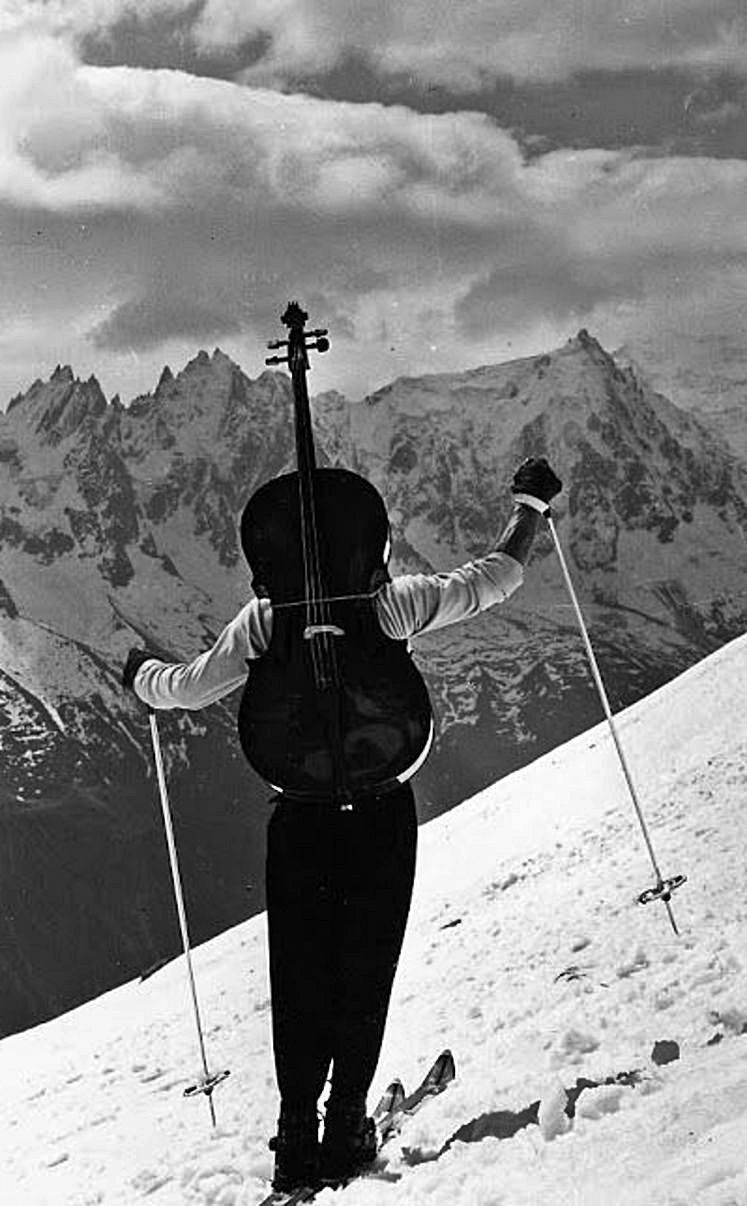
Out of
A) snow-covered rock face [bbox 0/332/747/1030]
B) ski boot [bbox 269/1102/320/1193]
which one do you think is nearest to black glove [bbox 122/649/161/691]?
snow-covered rock face [bbox 0/332/747/1030]

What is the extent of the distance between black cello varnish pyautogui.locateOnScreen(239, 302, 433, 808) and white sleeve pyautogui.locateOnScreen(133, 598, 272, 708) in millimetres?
21

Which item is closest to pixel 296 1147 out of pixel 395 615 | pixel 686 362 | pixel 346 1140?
pixel 346 1140

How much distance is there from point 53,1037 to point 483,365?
399cm

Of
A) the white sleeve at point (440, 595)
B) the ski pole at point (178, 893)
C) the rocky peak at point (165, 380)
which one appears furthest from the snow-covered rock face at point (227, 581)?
the white sleeve at point (440, 595)

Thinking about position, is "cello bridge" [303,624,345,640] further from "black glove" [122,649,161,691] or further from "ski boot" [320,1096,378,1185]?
"ski boot" [320,1096,378,1185]

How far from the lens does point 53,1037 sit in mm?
6746

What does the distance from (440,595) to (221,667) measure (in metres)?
0.34

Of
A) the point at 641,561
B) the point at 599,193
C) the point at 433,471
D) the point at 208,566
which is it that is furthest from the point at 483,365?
the point at 641,561

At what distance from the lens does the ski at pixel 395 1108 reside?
6.16ft

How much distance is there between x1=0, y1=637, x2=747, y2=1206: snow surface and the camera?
166 cm

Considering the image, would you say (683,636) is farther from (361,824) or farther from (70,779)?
(361,824)

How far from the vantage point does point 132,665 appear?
206cm

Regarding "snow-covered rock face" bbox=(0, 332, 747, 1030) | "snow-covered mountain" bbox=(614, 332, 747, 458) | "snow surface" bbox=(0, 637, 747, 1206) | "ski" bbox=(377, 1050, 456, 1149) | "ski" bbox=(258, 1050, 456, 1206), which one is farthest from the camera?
"snow-covered mountain" bbox=(614, 332, 747, 458)

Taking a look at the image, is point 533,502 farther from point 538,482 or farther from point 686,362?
point 686,362
